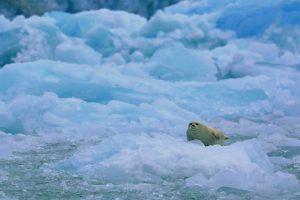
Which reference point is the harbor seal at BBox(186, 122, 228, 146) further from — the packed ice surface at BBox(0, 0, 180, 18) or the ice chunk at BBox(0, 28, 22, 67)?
the packed ice surface at BBox(0, 0, 180, 18)

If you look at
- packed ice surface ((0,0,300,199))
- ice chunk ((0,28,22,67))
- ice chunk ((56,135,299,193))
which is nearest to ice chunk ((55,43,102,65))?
packed ice surface ((0,0,300,199))

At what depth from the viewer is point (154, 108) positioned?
5191mm

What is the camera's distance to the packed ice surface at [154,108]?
9.55 feet

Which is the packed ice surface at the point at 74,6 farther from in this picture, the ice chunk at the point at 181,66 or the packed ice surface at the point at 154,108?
the ice chunk at the point at 181,66

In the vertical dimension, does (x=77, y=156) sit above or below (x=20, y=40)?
below

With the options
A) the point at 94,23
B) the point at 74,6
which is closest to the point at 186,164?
the point at 94,23

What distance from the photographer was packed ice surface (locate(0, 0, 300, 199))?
2.91 metres

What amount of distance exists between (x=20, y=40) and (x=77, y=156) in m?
6.32

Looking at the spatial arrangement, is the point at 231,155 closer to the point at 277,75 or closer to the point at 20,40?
the point at 277,75

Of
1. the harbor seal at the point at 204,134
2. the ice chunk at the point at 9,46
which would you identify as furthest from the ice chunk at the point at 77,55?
the harbor seal at the point at 204,134

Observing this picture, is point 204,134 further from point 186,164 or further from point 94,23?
point 94,23

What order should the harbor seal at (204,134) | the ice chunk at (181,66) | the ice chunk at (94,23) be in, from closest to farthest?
the harbor seal at (204,134) < the ice chunk at (181,66) < the ice chunk at (94,23)

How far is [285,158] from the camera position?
3.46 meters

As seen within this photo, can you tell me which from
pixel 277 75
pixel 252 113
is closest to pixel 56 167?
pixel 252 113
